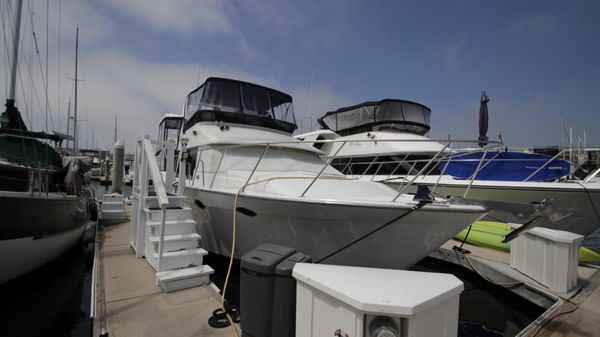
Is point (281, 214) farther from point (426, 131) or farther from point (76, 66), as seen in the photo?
point (76, 66)

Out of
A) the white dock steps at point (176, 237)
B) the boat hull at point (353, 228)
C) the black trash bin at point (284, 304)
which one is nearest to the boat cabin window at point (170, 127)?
the boat hull at point (353, 228)

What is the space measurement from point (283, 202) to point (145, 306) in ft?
6.04

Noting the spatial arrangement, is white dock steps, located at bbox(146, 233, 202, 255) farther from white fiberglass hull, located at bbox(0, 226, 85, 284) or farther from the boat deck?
white fiberglass hull, located at bbox(0, 226, 85, 284)

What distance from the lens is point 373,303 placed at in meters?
1.53

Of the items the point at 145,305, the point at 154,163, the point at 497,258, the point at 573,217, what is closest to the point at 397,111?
the point at 573,217

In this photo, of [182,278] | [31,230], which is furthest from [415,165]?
[31,230]

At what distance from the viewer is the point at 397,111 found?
11172mm

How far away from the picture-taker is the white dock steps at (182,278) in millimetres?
3494

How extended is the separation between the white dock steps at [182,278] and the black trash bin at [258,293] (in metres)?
1.63

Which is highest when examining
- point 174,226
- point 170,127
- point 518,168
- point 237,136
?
point 170,127

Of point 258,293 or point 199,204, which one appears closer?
point 258,293

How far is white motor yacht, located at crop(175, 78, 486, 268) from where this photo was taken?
3502 millimetres

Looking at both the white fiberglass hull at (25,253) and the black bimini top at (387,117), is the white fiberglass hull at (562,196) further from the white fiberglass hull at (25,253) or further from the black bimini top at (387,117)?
the white fiberglass hull at (25,253)

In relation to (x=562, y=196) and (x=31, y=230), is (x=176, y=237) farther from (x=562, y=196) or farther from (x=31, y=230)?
(x=562, y=196)
